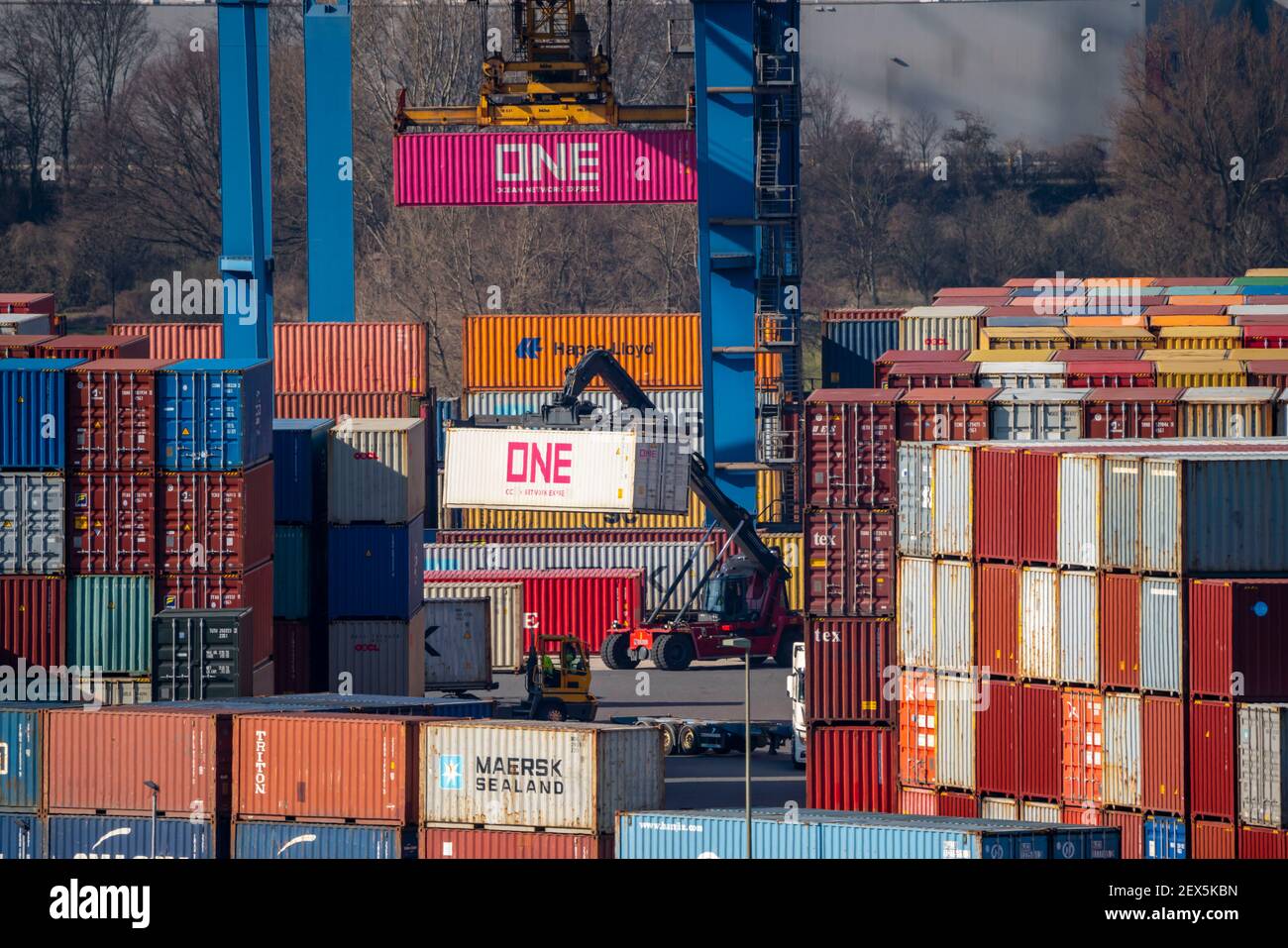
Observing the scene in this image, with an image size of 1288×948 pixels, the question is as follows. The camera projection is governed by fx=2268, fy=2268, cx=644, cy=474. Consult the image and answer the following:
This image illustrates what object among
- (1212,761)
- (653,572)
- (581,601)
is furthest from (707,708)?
(1212,761)

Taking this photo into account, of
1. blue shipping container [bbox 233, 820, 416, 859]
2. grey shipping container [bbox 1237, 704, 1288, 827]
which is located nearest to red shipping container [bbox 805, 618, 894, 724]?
grey shipping container [bbox 1237, 704, 1288, 827]

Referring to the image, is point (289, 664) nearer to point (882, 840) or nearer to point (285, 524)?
point (285, 524)

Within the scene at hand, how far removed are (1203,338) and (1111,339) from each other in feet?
6.79

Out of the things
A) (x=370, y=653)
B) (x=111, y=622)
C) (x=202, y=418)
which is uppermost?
(x=202, y=418)

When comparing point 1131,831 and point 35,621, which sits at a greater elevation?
point 35,621

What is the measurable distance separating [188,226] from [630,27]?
2180 centimetres

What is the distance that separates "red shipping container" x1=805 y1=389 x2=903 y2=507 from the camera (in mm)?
36250

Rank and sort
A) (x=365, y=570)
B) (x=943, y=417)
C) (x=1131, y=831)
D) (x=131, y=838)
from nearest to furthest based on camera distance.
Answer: (x=1131, y=831) < (x=131, y=838) < (x=943, y=417) < (x=365, y=570)

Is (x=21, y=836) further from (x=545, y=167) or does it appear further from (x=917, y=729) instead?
(x=545, y=167)

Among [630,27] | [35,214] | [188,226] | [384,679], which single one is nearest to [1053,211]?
[630,27]

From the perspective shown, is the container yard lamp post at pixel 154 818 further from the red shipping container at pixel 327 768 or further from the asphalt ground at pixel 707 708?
the asphalt ground at pixel 707 708

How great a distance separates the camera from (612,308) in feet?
326

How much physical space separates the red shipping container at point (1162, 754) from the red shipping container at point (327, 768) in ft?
31.8

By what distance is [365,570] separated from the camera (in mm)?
40344
